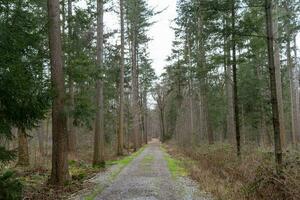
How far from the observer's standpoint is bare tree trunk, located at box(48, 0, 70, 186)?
33.7ft

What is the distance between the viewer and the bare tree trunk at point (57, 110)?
10281mm

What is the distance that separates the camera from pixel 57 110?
10273 mm

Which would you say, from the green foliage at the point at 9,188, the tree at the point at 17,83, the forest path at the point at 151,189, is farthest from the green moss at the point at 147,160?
the green foliage at the point at 9,188

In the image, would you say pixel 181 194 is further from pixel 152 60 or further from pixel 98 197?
pixel 152 60

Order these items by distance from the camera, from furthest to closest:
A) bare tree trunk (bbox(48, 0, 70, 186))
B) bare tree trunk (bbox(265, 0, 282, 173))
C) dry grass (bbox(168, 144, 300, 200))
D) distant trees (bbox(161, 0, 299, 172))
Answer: distant trees (bbox(161, 0, 299, 172)) → bare tree trunk (bbox(48, 0, 70, 186)) → bare tree trunk (bbox(265, 0, 282, 173)) → dry grass (bbox(168, 144, 300, 200))

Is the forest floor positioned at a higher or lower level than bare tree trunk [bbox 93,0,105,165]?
lower

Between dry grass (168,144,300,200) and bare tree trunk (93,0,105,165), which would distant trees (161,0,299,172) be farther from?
bare tree trunk (93,0,105,165)

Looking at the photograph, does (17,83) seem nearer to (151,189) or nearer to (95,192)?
(95,192)

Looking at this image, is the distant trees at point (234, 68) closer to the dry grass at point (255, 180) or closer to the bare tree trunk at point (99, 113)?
the dry grass at point (255, 180)

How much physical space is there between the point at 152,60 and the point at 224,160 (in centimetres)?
2982

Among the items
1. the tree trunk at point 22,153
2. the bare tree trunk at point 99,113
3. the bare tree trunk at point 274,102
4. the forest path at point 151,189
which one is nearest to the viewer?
the bare tree trunk at point 274,102

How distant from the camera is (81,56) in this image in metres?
14.5

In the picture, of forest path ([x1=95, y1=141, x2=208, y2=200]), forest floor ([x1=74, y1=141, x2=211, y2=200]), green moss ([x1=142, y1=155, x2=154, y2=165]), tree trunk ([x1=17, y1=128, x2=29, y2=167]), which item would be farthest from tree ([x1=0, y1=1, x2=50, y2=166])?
green moss ([x1=142, y1=155, x2=154, y2=165])

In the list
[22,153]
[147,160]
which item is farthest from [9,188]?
[147,160]
